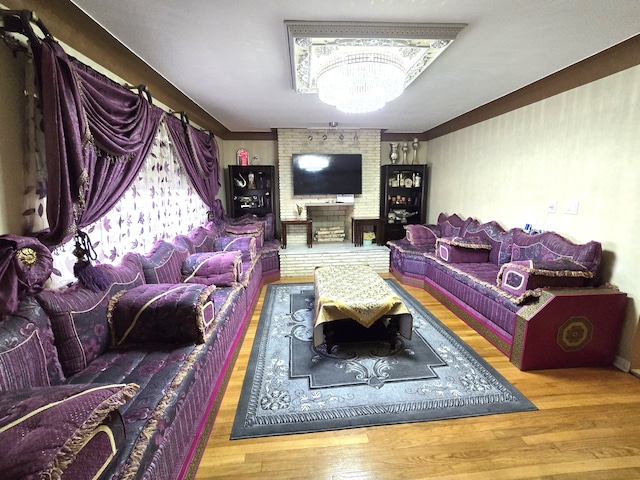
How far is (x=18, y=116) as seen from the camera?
4.81ft

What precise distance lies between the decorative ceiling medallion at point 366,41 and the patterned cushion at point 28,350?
6.76ft

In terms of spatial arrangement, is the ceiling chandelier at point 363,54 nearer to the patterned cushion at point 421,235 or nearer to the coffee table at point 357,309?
the coffee table at point 357,309

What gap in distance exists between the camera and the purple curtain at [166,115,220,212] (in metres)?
3.19

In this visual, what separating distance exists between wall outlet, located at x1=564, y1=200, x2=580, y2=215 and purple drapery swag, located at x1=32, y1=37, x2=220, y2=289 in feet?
12.2

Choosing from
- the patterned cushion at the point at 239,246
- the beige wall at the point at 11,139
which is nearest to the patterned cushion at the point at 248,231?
the patterned cushion at the point at 239,246

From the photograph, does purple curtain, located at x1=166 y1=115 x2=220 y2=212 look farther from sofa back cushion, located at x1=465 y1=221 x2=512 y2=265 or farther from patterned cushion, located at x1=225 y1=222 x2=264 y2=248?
sofa back cushion, located at x1=465 y1=221 x2=512 y2=265

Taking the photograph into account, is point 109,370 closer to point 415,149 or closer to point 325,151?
point 325,151

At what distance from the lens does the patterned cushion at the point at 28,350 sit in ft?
3.79

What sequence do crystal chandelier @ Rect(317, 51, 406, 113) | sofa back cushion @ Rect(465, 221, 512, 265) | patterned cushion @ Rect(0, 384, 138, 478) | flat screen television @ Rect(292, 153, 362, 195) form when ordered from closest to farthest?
patterned cushion @ Rect(0, 384, 138, 478)
crystal chandelier @ Rect(317, 51, 406, 113)
sofa back cushion @ Rect(465, 221, 512, 265)
flat screen television @ Rect(292, 153, 362, 195)

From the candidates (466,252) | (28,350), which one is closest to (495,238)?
(466,252)

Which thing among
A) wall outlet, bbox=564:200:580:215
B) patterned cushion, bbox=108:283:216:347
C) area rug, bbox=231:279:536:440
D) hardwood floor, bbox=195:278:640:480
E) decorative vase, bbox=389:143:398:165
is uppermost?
decorative vase, bbox=389:143:398:165

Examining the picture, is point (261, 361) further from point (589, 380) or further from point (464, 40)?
point (464, 40)

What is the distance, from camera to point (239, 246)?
375 centimetres

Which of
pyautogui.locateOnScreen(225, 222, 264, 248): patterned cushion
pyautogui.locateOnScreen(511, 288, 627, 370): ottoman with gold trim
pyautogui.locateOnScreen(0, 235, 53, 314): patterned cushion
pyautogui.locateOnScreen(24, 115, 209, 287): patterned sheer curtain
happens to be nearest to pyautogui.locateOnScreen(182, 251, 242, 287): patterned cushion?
pyautogui.locateOnScreen(24, 115, 209, 287): patterned sheer curtain
